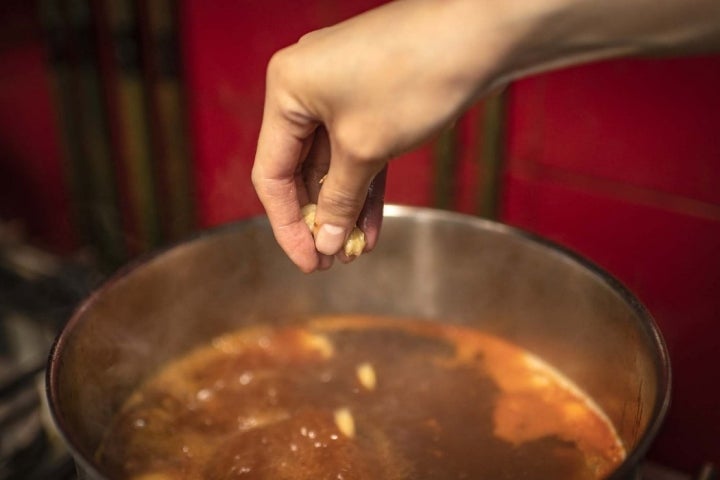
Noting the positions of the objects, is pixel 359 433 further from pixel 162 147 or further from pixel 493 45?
pixel 162 147

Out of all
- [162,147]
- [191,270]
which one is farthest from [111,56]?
[191,270]

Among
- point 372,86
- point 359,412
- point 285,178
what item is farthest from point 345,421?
point 372,86

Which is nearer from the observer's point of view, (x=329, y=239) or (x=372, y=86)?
(x=372, y=86)

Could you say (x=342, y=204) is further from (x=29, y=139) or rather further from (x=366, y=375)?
(x=29, y=139)

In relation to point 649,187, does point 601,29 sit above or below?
above

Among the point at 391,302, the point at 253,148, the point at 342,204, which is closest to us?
the point at 342,204

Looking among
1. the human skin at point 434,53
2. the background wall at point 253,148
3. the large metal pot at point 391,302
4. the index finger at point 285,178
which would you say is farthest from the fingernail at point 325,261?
the background wall at point 253,148

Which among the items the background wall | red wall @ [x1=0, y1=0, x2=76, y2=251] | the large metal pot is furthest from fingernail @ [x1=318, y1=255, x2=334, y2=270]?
A: red wall @ [x1=0, y1=0, x2=76, y2=251]
